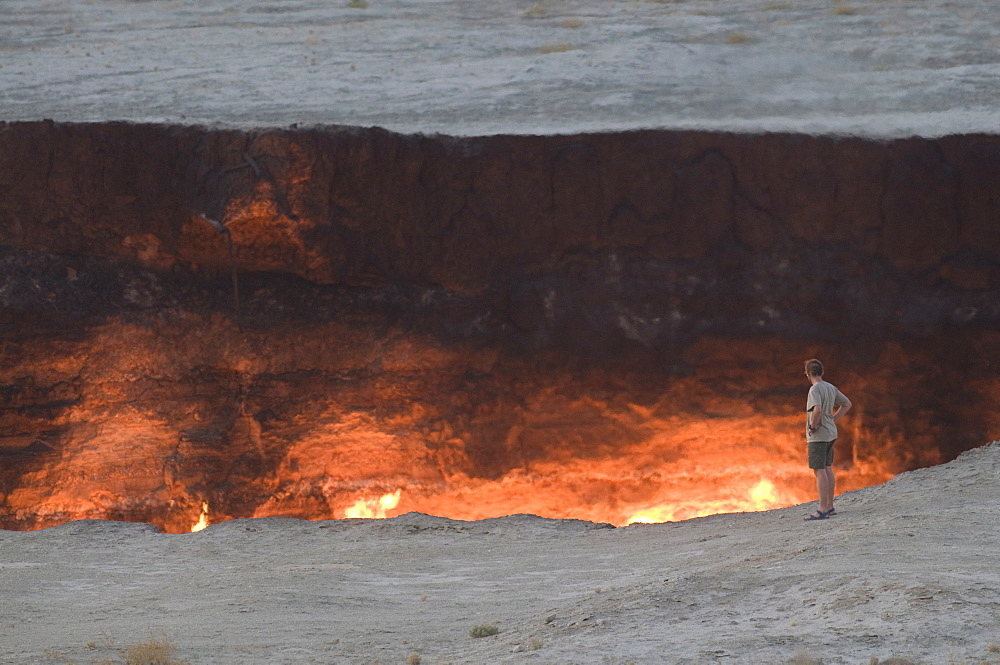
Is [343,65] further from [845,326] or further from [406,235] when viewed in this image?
[845,326]

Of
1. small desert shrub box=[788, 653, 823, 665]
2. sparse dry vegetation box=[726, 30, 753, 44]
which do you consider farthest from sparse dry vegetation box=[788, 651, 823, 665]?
sparse dry vegetation box=[726, 30, 753, 44]

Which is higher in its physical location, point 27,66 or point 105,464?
point 27,66

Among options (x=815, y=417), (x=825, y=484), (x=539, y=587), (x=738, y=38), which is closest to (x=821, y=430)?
(x=815, y=417)

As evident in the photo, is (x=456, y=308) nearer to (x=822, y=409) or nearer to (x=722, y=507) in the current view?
(x=722, y=507)

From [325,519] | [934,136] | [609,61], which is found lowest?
[325,519]

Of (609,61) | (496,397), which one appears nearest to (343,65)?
(609,61)
